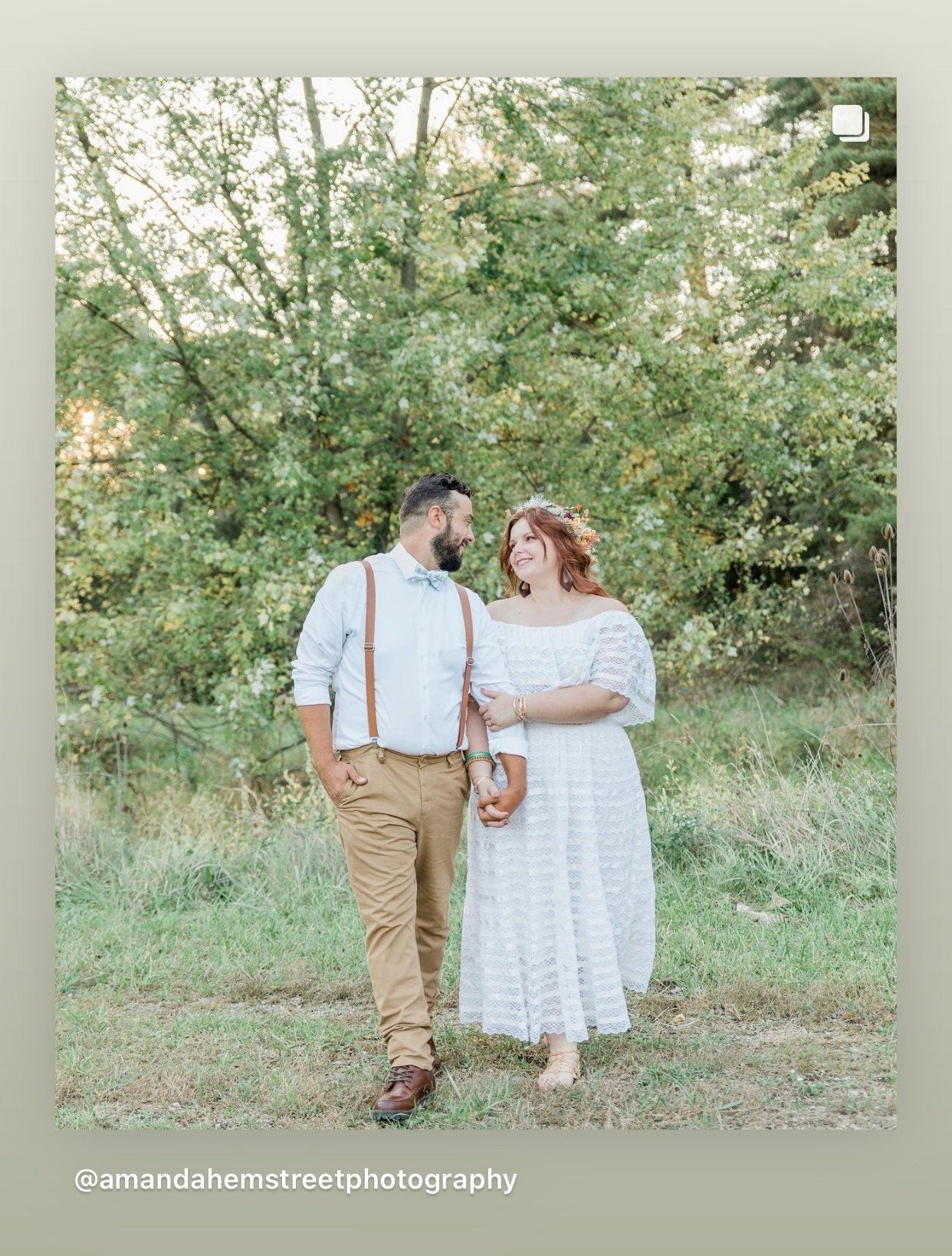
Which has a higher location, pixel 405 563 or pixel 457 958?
pixel 405 563

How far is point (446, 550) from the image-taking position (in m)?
3.72

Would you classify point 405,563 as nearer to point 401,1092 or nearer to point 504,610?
point 504,610

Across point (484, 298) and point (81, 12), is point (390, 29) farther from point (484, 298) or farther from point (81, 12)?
point (484, 298)

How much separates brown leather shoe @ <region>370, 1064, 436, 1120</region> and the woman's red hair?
137cm

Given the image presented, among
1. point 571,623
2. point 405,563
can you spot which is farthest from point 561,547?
point 405,563

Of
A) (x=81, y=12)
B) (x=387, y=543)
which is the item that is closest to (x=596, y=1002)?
(x=81, y=12)

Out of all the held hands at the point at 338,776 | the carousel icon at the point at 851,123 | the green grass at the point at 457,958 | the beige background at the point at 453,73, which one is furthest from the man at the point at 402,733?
the carousel icon at the point at 851,123

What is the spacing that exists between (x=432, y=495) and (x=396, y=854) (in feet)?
3.14

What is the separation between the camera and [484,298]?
21.9 feet

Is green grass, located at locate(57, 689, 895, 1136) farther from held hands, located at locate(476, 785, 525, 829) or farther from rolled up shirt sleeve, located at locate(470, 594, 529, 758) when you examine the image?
rolled up shirt sleeve, located at locate(470, 594, 529, 758)

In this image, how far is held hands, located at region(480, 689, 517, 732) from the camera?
371 cm

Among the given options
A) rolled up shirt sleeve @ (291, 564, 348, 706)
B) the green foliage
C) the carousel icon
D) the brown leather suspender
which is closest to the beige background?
the carousel icon

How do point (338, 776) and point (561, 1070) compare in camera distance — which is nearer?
point (338, 776)
